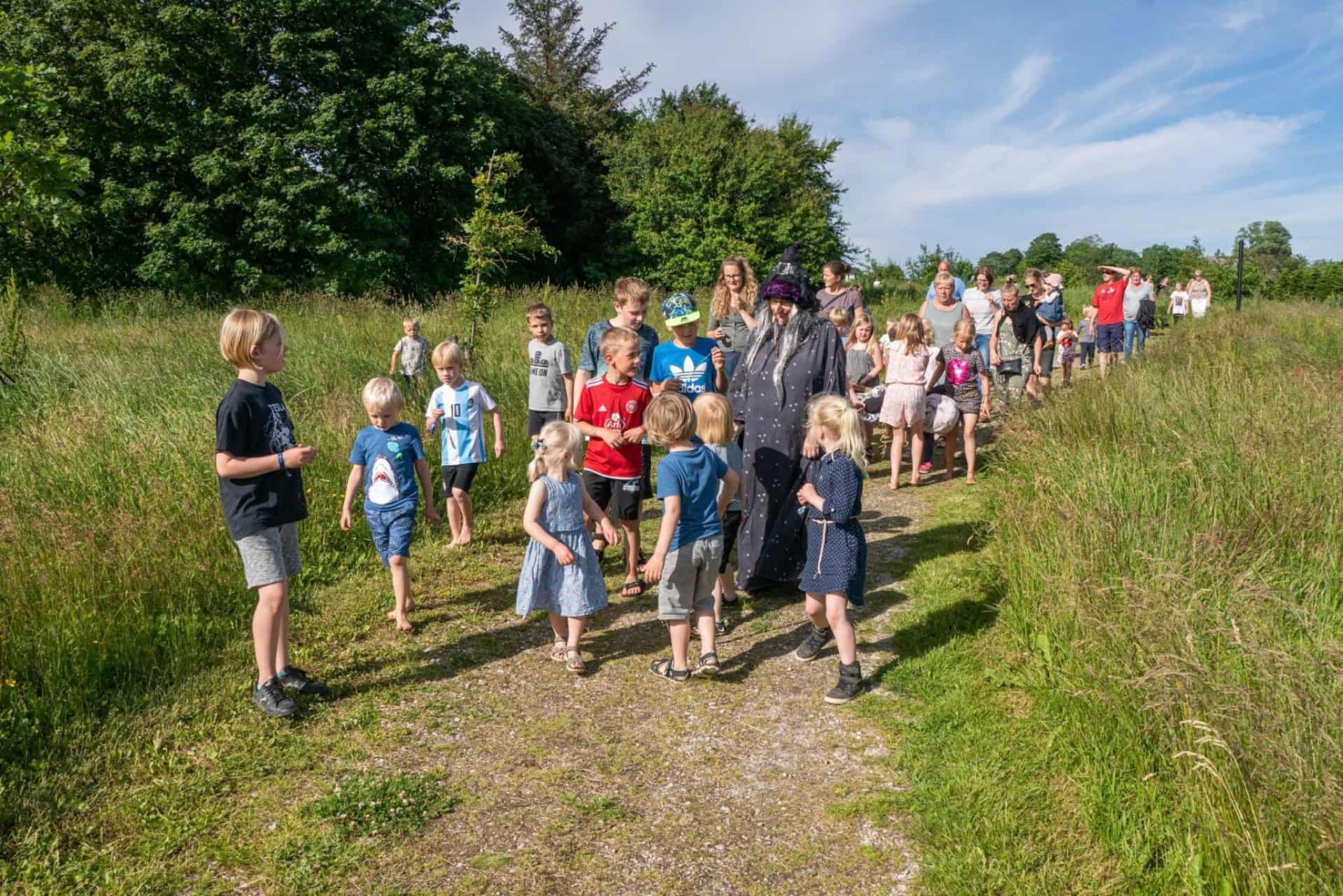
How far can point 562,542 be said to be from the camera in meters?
4.73

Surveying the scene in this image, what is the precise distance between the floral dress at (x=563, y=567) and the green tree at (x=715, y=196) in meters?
23.5

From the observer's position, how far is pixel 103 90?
76.5 ft

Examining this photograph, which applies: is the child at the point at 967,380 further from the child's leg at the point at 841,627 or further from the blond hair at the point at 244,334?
the blond hair at the point at 244,334

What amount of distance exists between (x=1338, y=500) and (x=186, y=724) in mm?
6234

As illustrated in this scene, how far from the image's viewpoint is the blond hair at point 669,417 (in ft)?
14.8

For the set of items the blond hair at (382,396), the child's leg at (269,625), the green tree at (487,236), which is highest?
the green tree at (487,236)

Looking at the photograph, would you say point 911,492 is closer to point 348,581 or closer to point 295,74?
point 348,581

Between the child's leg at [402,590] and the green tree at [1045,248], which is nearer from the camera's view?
the child's leg at [402,590]

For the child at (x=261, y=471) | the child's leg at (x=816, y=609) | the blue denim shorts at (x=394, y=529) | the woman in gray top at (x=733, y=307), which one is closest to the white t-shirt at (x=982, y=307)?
the woman in gray top at (x=733, y=307)

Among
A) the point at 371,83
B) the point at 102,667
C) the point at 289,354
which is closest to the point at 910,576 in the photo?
the point at 102,667

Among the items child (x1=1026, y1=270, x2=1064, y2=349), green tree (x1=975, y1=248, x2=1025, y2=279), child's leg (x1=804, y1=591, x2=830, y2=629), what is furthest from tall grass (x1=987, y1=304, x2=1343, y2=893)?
green tree (x1=975, y1=248, x2=1025, y2=279)

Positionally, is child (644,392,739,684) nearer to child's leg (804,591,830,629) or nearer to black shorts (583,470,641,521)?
child's leg (804,591,830,629)

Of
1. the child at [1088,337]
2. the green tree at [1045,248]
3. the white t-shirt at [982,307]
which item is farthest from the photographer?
the green tree at [1045,248]

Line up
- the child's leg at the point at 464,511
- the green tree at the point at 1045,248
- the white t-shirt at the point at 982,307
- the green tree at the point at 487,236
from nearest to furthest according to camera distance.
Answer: the child's leg at the point at 464,511
the green tree at the point at 487,236
the white t-shirt at the point at 982,307
the green tree at the point at 1045,248
